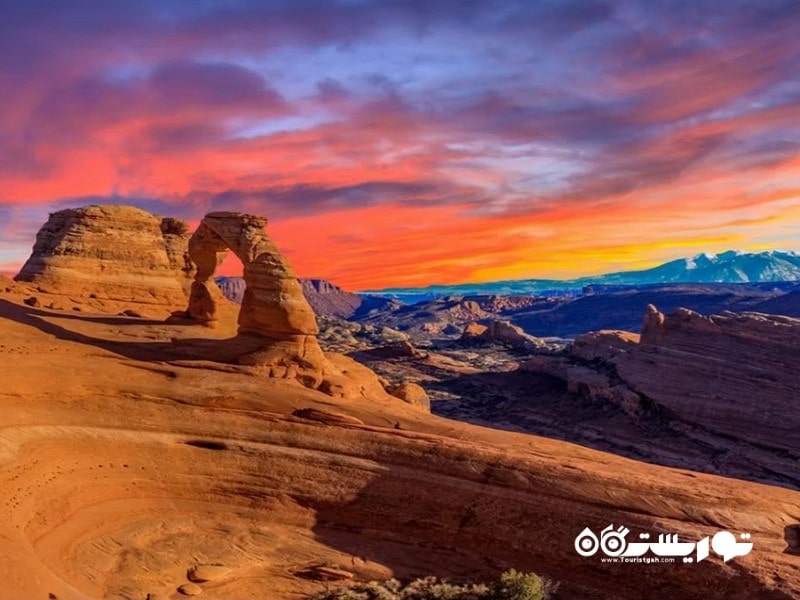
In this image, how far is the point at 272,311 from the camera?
24.9 meters

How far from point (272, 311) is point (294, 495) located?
826 centimetres

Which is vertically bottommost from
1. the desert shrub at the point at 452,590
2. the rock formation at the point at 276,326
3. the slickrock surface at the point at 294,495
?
the desert shrub at the point at 452,590

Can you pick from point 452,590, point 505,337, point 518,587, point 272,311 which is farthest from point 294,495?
point 505,337

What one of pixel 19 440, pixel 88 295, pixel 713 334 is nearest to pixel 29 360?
pixel 19 440

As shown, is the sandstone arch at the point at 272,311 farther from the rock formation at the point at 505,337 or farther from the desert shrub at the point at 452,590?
the rock formation at the point at 505,337

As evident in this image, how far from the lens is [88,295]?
36.2 meters

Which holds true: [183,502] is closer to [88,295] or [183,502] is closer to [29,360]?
[29,360]

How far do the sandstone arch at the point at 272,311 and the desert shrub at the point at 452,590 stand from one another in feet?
30.2

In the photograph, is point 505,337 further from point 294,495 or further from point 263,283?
point 294,495

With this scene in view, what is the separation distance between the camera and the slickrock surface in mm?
16141

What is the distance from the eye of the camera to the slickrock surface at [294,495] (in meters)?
16.1

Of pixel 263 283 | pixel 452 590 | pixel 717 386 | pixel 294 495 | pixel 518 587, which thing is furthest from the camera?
pixel 717 386

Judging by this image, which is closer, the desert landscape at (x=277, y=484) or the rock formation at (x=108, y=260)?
the desert landscape at (x=277, y=484)

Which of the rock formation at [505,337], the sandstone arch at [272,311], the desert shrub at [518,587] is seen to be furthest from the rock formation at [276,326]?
the rock formation at [505,337]
